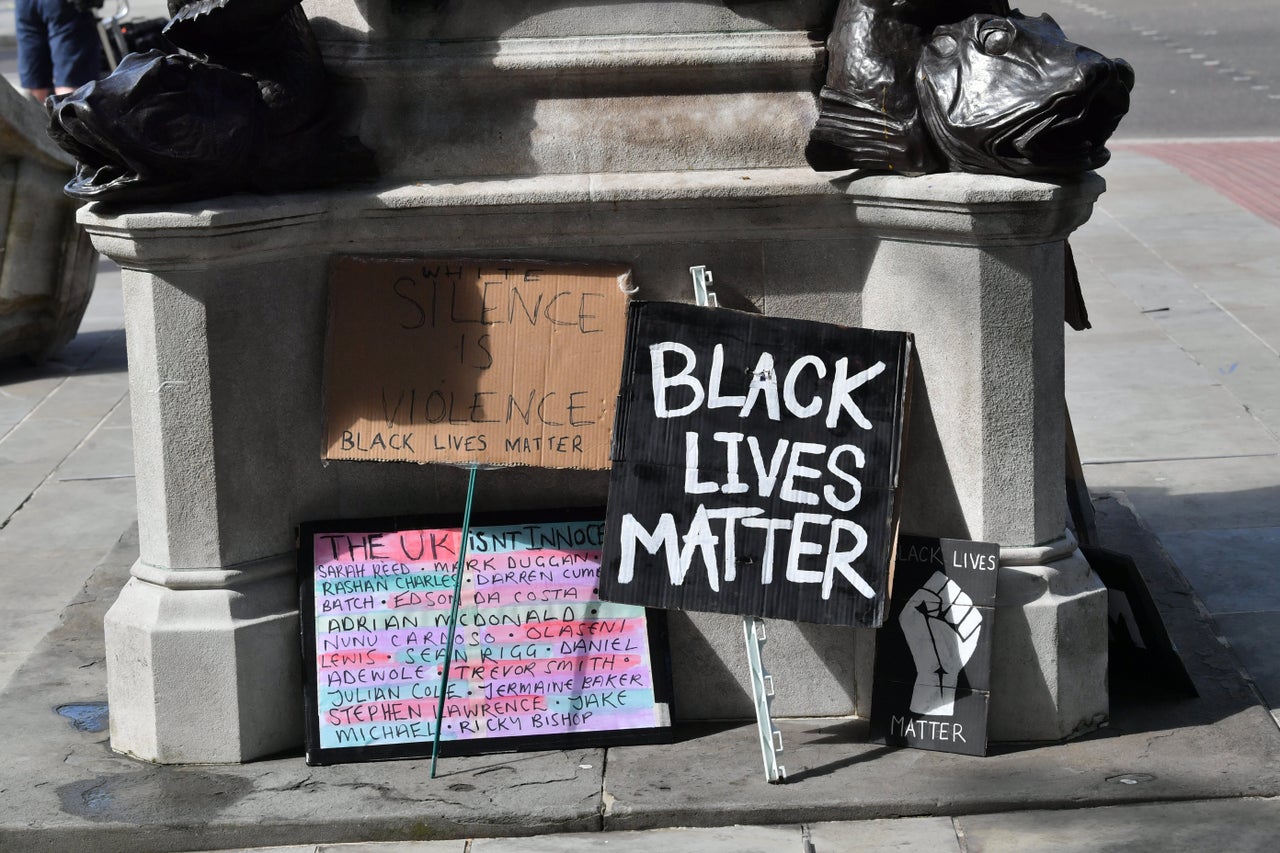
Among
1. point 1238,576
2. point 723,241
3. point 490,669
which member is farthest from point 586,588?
point 1238,576

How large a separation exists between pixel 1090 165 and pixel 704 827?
5.80 feet

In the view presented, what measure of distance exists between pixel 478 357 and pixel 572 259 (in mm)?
338

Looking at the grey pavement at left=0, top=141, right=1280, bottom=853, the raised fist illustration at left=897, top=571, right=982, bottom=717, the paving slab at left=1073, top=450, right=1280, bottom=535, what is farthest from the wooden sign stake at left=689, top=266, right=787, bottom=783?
the paving slab at left=1073, top=450, right=1280, bottom=535

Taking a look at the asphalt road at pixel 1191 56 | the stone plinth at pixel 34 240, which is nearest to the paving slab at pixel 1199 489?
the stone plinth at pixel 34 240

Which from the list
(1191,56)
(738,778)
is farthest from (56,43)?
(1191,56)

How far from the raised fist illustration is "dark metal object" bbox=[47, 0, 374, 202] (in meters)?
1.76

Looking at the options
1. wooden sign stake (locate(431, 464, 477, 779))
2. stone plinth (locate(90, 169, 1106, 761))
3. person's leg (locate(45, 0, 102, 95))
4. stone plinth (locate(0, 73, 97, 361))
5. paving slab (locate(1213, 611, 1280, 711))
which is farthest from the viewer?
person's leg (locate(45, 0, 102, 95))

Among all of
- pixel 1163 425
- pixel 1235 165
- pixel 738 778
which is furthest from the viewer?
pixel 1235 165

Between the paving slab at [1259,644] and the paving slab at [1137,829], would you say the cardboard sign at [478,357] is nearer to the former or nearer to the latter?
the paving slab at [1137,829]

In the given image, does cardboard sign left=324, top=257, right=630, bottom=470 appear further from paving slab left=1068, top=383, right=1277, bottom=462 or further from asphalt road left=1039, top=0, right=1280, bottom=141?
asphalt road left=1039, top=0, right=1280, bottom=141

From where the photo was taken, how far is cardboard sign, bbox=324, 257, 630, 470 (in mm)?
4207

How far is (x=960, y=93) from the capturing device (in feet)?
12.9

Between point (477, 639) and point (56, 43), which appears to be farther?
point (56, 43)

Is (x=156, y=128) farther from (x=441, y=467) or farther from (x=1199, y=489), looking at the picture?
(x=1199, y=489)
